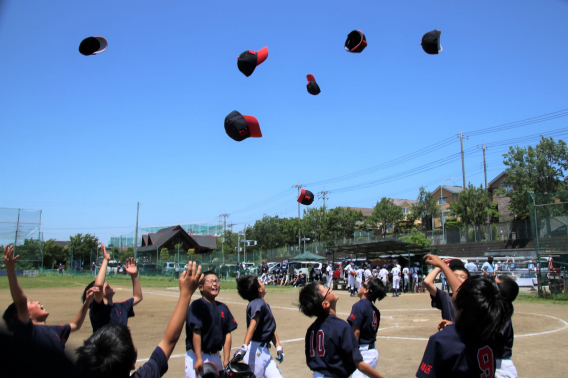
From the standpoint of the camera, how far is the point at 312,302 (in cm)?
390

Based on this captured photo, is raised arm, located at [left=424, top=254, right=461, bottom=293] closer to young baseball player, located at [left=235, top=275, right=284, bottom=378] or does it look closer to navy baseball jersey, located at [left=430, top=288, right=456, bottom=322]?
navy baseball jersey, located at [left=430, top=288, right=456, bottom=322]

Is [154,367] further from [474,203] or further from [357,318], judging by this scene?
[474,203]

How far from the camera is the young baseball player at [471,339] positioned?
2.69 metres

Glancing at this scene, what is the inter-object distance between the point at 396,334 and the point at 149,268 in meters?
39.4

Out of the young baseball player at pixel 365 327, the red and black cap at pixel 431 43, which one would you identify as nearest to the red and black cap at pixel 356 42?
the red and black cap at pixel 431 43

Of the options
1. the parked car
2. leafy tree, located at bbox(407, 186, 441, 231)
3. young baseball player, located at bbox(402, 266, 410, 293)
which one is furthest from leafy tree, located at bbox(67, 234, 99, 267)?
young baseball player, located at bbox(402, 266, 410, 293)

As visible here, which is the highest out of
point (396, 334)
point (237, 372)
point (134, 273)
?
point (134, 273)

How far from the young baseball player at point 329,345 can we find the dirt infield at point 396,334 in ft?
7.07

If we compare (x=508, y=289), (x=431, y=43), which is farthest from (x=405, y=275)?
(x=508, y=289)

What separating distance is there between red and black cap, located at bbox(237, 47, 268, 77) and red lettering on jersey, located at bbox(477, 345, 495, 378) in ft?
23.3

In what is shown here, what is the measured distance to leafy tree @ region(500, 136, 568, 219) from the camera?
41.7m

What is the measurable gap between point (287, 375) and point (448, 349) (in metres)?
5.04

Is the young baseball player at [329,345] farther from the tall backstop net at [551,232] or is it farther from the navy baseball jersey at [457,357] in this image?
the tall backstop net at [551,232]

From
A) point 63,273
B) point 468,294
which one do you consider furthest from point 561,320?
point 63,273
